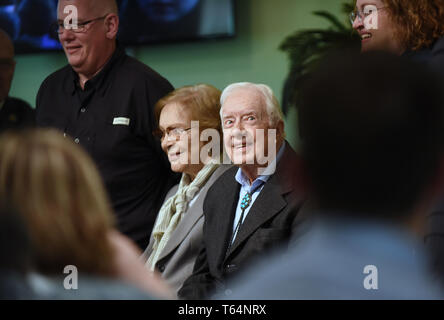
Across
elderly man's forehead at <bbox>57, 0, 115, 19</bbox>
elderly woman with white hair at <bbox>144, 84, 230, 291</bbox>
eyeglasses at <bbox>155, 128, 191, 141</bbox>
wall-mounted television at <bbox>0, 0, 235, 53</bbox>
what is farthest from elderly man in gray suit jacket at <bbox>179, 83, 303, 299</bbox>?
wall-mounted television at <bbox>0, 0, 235, 53</bbox>

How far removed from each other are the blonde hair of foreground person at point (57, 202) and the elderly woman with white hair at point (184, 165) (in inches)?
54.2

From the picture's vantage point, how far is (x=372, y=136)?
93 cm

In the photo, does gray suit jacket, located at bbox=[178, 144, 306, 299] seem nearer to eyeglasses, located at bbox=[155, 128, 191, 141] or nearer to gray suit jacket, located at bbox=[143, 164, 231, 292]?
gray suit jacket, located at bbox=[143, 164, 231, 292]

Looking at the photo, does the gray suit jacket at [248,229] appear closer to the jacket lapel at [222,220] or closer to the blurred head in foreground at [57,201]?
the jacket lapel at [222,220]

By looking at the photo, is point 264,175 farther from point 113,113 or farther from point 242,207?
point 113,113

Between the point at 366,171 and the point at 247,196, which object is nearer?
the point at 366,171

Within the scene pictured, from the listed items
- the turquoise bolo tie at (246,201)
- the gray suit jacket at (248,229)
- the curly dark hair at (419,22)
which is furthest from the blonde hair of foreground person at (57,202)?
the curly dark hair at (419,22)

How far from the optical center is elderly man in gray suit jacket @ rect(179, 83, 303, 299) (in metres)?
2.09

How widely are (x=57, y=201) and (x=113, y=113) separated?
1.76m

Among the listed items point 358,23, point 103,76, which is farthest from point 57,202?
point 103,76

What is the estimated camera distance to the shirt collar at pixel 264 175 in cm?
223

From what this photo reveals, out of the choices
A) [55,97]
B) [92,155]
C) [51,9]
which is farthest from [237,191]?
[51,9]

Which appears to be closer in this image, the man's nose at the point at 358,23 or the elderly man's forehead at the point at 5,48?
the man's nose at the point at 358,23
